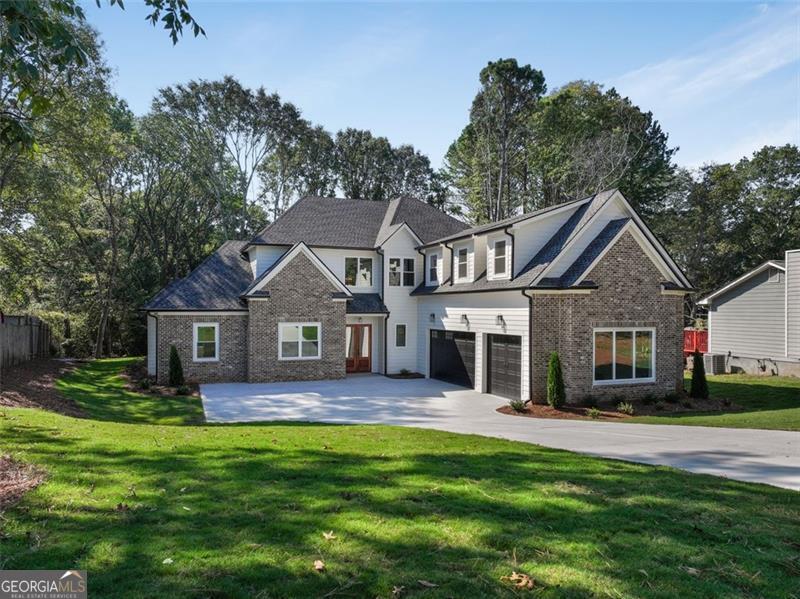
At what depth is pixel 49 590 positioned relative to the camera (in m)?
3.71

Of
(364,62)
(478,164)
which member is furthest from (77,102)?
Result: (478,164)

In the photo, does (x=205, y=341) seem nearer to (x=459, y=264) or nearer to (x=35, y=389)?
(x=35, y=389)

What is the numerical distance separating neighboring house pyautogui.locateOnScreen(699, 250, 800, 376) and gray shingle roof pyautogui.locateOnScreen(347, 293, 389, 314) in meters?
17.3

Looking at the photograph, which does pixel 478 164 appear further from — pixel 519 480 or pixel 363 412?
pixel 519 480

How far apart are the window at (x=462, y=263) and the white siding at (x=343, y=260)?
483cm

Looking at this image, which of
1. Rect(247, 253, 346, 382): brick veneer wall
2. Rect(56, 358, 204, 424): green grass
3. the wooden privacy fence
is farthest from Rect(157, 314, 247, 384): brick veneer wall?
the wooden privacy fence

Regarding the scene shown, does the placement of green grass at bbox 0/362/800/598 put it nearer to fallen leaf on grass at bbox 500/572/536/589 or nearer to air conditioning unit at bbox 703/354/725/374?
fallen leaf on grass at bbox 500/572/536/589

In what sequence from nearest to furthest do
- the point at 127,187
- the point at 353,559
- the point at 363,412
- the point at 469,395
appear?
the point at 353,559 → the point at 363,412 → the point at 469,395 → the point at 127,187

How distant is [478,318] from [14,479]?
14770 millimetres

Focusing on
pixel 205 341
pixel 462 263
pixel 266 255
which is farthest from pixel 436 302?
pixel 205 341

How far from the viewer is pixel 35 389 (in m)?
15.7

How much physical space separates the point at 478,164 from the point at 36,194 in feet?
87.0

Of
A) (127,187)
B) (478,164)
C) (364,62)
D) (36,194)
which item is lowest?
(36,194)

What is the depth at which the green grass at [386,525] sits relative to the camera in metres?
3.86
